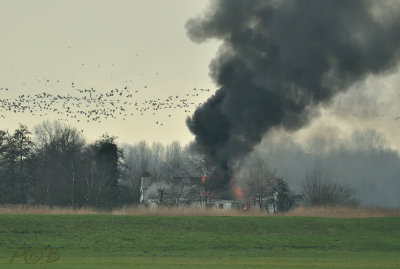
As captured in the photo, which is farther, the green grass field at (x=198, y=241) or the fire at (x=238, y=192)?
the fire at (x=238, y=192)

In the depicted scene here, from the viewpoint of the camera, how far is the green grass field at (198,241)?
29.9m

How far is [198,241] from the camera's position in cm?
Result: 4038

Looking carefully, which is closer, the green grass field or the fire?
the green grass field

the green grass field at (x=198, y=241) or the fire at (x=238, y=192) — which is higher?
the fire at (x=238, y=192)

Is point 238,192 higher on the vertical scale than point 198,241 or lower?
higher

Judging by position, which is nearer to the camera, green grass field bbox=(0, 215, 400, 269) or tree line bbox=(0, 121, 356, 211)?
green grass field bbox=(0, 215, 400, 269)

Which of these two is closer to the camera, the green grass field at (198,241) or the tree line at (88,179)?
the green grass field at (198,241)

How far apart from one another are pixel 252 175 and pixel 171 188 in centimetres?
1360

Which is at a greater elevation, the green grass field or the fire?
the fire

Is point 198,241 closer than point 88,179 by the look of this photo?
Yes

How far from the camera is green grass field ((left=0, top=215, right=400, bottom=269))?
98.0 ft

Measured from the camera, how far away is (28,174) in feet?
307

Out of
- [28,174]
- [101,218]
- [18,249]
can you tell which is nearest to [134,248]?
[18,249]

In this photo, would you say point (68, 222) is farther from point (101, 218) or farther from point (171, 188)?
point (171, 188)
